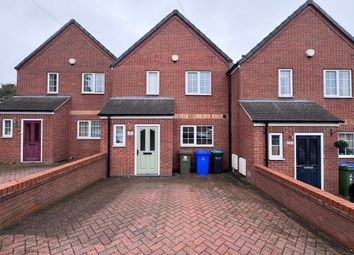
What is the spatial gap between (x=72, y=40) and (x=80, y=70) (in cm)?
229

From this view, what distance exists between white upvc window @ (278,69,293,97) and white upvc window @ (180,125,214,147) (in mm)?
4163

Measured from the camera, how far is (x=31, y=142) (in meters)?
12.3

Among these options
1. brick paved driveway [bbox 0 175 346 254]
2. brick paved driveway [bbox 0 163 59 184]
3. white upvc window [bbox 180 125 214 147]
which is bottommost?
brick paved driveway [bbox 0 175 346 254]

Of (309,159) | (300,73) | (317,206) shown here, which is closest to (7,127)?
(317,206)

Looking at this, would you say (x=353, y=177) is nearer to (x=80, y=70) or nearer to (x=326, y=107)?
(x=326, y=107)

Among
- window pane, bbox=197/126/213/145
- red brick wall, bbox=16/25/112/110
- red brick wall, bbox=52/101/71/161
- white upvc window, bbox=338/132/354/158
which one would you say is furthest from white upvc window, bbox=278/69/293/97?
red brick wall, bbox=52/101/71/161

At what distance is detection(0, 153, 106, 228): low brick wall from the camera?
436 cm

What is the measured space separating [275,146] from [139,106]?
6.87 meters

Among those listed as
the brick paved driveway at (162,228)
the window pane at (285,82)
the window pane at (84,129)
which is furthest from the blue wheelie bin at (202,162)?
the window pane at (84,129)

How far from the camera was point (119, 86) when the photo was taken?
11938 mm

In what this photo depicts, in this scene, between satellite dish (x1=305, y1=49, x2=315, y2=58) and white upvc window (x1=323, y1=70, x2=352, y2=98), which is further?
white upvc window (x1=323, y1=70, x2=352, y2=98)

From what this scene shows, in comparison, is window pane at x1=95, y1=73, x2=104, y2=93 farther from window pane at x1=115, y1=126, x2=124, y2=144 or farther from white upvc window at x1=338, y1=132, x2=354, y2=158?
white upvc window at x1=338, y1=132, x2=354, y2=158

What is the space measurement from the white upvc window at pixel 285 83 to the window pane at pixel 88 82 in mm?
11946

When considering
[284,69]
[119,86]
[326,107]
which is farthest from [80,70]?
[326,107]
